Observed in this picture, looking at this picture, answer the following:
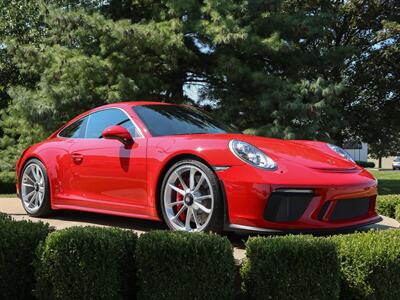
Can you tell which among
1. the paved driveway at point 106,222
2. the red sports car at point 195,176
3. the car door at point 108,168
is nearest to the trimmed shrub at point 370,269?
the red sports car at point 195,176

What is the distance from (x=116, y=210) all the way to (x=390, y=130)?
53.4 ft

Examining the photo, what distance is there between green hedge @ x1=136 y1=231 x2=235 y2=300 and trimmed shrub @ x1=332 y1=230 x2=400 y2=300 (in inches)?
37.3

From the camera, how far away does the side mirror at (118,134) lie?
4.68 m

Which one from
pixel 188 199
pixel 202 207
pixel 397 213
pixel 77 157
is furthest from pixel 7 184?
pixel 202 207

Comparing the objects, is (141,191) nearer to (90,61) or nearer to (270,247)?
(270,247)

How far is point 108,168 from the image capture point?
193 inches

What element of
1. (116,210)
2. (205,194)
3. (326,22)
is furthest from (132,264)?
(326,22)

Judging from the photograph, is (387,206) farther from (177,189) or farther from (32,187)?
(32,187)

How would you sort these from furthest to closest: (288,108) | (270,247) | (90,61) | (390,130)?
(390,130) < (90,61) < (288,108) < (270,247)

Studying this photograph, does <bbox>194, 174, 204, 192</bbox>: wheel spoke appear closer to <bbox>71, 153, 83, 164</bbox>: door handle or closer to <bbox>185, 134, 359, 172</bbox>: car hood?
<bbox>185, 134, 359, 172</bbox>: car hood

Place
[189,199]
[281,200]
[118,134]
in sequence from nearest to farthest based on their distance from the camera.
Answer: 1. [281,200]
2. [189,199]
3. [118,134]

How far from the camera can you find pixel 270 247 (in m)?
3.44

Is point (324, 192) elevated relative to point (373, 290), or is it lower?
elevated

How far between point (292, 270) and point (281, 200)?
65cm
